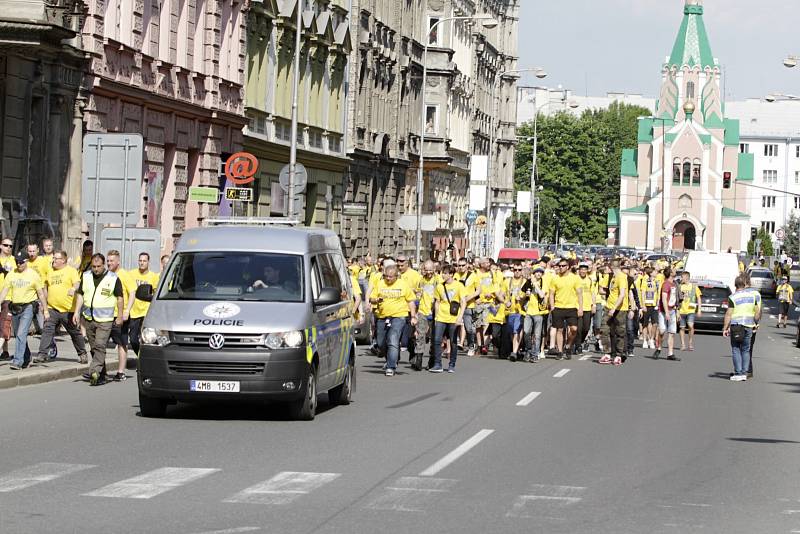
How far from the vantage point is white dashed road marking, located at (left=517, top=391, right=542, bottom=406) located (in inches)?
754

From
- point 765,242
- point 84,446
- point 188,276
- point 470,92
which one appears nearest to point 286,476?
point 84,446

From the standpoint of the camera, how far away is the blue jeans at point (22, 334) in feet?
67.1

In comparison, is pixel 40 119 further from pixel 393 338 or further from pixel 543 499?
pixel 543 499

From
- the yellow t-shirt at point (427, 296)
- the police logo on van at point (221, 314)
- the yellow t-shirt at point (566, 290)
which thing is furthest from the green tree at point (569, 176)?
the police logo on van at point (221, 314)

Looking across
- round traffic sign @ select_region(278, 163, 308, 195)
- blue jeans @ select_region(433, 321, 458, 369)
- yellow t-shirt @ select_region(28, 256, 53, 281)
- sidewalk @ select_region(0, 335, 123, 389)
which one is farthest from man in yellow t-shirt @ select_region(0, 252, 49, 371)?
round traffic sign @ select_region(278, 163, 308, 195)

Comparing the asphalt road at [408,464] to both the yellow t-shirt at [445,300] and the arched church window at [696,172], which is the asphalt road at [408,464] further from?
the arched church window at [696,172]

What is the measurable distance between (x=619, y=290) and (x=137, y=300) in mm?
11301

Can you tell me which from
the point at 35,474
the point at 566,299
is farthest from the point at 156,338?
the point at 566,299

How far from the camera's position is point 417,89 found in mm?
67375

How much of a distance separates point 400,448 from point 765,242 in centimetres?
14505

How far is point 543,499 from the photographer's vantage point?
35.8 ft

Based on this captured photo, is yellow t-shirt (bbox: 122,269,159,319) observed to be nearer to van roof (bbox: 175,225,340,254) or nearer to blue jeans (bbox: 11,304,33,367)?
blue jeans (bbox: 11,304,33,367)

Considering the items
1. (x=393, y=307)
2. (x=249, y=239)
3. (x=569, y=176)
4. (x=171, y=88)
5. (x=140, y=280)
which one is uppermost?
(x=569, y=176)

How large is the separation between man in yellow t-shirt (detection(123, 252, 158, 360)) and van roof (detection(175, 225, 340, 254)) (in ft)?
14.3
